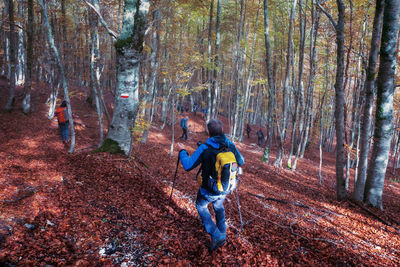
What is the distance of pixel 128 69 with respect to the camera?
5184mm

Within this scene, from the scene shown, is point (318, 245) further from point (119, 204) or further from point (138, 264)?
point (119, 204)

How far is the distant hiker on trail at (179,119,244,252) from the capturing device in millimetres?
Result: 2789

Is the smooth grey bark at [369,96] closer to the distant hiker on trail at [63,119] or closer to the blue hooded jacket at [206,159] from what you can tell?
the blue hooded jacket at [206,159]

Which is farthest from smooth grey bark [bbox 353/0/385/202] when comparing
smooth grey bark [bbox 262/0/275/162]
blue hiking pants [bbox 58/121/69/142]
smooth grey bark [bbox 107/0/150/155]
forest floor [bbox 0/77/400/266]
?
blue hiking pants [bbox 58/121/69/142]

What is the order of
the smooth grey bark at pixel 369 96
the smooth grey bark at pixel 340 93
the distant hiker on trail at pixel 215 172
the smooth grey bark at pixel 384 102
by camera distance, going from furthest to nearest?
the smooth grey bark at pixel 340 93, the smooth grey bark at pixel 369 96, the smooth grey bark at pixel 384 102, the distant hiker on trail at pixel 215 172

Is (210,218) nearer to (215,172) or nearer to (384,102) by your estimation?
(215,172)

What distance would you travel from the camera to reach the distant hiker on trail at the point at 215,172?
279 centimetres

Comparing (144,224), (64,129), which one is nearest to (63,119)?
(64,129)

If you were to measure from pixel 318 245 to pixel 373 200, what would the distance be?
3549 mm

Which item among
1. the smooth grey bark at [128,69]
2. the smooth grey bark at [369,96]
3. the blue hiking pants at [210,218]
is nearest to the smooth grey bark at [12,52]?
the smooth grey bark at [128,69]

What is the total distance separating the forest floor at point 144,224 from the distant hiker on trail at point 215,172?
0.35m

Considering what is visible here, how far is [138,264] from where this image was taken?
2453 millimetres

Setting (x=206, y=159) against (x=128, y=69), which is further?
(x=128, y=69)

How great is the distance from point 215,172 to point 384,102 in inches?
211
